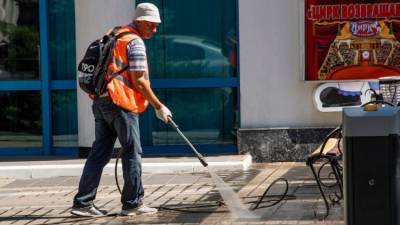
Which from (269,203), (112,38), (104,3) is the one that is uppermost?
(104,3)

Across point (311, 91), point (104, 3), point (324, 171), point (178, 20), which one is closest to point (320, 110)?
point (311, 91)

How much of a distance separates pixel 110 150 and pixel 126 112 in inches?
18.1

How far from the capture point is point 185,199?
7.69 meters

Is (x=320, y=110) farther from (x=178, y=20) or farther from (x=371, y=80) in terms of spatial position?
(x=178, y=20)

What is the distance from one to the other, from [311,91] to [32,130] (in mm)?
3619

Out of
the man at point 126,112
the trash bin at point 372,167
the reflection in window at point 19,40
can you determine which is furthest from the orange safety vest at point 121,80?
the reflection in window at point 19,40

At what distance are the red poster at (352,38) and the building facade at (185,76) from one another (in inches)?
6.4

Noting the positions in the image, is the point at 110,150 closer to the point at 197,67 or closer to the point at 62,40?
the point at 197,67

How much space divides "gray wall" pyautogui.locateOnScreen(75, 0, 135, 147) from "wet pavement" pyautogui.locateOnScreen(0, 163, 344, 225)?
3.72 feet

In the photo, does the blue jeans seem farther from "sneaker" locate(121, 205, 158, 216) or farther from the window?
the window

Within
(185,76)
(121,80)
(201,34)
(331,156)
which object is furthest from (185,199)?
(201,34)

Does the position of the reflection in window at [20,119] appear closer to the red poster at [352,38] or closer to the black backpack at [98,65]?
the red poster at [352,38]

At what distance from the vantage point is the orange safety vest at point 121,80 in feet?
22.2

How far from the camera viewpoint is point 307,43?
9.55m
